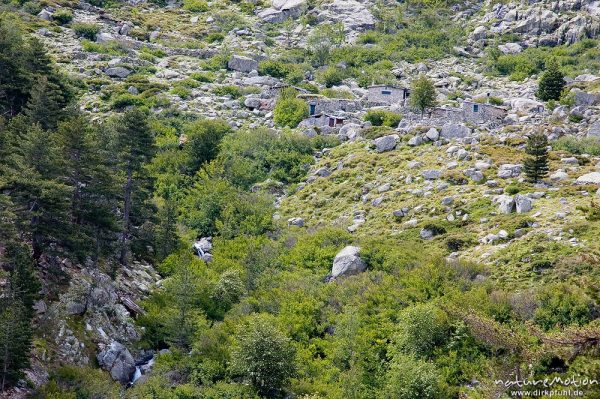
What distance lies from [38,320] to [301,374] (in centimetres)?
1274

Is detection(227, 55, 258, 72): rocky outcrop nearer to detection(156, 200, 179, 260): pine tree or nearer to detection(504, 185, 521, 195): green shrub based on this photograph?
detection(156, 200, 179, 260): pine tree

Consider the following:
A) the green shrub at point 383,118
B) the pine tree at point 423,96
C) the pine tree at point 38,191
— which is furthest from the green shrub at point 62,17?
the pine tree at point 38,191

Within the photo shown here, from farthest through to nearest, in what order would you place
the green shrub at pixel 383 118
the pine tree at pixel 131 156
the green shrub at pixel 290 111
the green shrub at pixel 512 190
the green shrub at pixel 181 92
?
the green shrub at pixel 181 92 → the green shrub at pixel 290 111 → the green shrub at pixel 383 118 → the green shrub at pixel 512 190 → the pine tree at pixel 131 156

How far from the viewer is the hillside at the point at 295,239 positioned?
31.8 meters

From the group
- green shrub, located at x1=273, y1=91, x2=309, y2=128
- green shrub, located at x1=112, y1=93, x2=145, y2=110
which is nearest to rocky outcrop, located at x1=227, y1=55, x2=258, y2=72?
green shrub, located at x1=273, y1=91, x2=309, y2=128

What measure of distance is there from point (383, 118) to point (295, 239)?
820 inches

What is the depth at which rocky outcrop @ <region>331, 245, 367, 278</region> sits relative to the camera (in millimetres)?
41000

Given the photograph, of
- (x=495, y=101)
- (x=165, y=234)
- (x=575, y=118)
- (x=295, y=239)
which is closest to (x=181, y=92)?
(x=165, y=234)

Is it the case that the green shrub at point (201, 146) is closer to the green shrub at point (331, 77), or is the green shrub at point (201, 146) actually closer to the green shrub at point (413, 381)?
the green shrub at point (331, 77)

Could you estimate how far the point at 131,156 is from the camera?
141ft

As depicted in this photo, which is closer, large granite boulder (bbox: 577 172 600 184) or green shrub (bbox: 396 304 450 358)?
green shrub (bbox: 396 304 450 358)

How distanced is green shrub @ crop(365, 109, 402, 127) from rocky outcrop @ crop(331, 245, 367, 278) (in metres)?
22.7

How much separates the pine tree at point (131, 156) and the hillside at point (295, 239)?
19cm

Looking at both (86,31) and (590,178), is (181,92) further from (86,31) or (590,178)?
(590,178)
